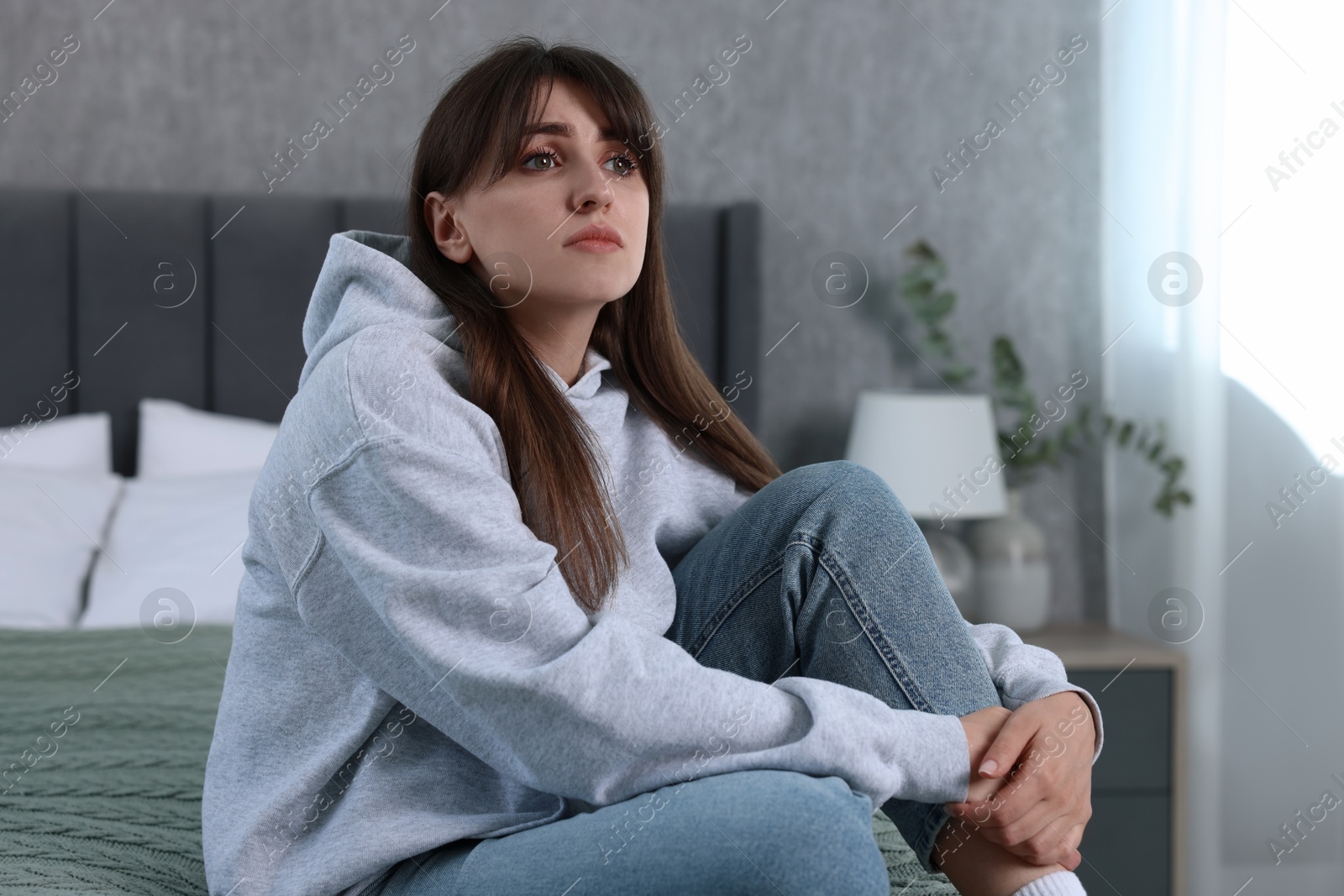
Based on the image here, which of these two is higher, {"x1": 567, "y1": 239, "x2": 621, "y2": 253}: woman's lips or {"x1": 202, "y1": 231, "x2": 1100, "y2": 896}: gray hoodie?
{"x1": 567, "y1": 239, "x2": 621, "y2": 253}: woman's lips

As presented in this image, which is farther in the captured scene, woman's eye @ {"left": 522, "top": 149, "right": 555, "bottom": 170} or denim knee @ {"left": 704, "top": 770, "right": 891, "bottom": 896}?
woman's eye @ {"left": 522, "top": 149, "right": 555, "bottom": 170}

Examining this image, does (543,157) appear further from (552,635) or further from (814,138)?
(814,138)

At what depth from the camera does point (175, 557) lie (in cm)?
177

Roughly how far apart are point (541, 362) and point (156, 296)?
1.48 m

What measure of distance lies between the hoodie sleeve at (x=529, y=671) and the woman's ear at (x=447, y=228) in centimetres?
30

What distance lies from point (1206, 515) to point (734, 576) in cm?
145

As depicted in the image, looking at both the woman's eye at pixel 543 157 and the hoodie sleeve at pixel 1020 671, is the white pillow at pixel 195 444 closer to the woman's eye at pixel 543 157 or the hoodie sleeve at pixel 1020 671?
the woman's eye at pixel 543 157

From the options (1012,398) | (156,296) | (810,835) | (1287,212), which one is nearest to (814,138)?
(1012,398)

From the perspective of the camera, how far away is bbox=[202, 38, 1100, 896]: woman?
0.72 metres

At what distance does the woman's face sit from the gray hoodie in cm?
12

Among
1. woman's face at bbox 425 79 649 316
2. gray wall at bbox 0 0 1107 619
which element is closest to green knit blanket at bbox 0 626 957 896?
woman's face at bbox 425 79 649 316

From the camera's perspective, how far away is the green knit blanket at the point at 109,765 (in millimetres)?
950

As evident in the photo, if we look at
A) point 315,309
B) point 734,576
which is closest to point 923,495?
point 734,576

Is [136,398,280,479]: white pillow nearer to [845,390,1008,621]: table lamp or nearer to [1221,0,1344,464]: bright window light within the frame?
[845,390,1008,621]: table lamp
